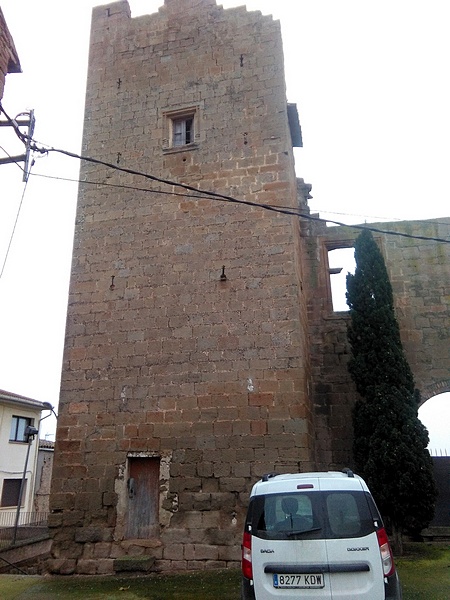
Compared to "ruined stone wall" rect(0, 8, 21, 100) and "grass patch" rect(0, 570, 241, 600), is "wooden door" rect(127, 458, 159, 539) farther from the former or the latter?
"ruined stone wall" rect(0, 8, 21, 100)

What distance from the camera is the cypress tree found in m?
8.92

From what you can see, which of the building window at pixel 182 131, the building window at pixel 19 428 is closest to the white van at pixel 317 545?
the building window at pixel 182 131

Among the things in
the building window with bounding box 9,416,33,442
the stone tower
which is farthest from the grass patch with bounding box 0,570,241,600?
the building window with bounding box 9,416,33,442

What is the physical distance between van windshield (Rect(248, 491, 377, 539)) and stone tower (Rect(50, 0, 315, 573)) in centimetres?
366

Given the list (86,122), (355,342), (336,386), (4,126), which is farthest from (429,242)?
(4,126)

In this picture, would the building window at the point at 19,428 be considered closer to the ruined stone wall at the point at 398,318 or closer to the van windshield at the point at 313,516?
the ruined stone wall at the point at 398,318

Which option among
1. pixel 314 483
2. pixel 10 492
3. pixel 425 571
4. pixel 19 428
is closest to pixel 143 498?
pixel 425 571

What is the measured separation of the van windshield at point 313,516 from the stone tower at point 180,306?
3656 millimetres

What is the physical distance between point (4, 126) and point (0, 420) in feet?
53.8

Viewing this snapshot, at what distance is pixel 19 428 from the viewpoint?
882 inches

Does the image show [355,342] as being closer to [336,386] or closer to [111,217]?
[336,386]

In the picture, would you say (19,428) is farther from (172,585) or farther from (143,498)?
(172,585)

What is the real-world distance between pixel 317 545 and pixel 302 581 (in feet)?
1.02

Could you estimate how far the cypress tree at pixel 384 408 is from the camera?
8.92 meters
